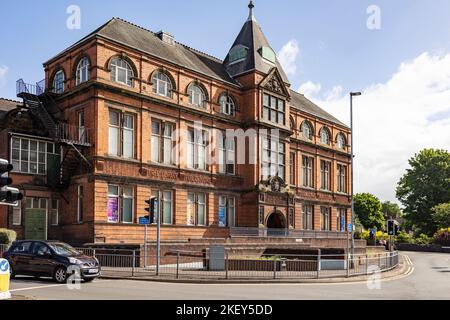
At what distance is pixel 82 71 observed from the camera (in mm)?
34156

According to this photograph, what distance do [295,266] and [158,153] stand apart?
15409 mm

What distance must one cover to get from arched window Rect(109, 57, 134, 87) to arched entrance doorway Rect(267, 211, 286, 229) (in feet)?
55.3

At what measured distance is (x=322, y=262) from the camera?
2481 cm

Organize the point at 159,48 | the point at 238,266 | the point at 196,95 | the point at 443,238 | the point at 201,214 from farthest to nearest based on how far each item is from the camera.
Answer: the point at 443,238 < the point at 196,95 < the point at 159,48 < the point at 201,214 < the point at 238,266

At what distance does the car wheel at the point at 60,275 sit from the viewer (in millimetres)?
19467

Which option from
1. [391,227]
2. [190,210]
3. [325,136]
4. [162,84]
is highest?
[162,84]

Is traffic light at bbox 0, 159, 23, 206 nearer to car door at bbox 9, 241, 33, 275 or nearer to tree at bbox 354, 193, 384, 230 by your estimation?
car door at bbox 9, 241, 33, 275

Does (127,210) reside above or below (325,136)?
below

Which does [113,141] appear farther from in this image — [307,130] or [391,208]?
[391,208]

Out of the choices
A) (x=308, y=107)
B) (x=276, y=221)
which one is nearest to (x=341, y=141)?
(x=308, y=107)

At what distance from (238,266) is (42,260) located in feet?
30.0

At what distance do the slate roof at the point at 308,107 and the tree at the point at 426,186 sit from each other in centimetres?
2568

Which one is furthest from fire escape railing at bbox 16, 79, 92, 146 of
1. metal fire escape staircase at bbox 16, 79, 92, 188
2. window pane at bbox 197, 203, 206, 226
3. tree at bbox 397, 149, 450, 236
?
tree at bbox 397, 149, 450, 236
